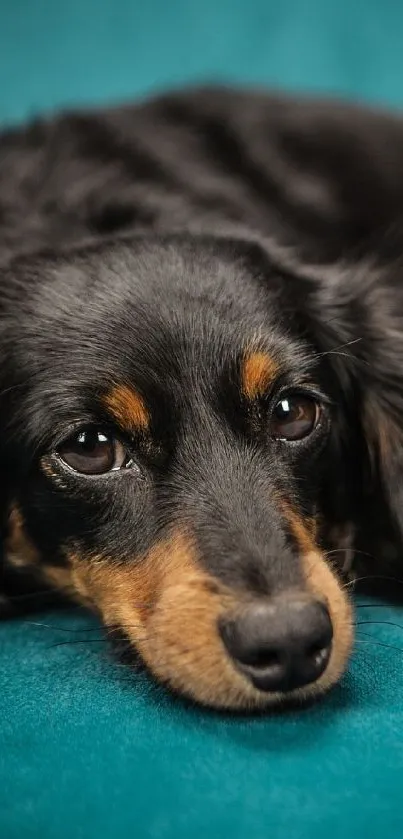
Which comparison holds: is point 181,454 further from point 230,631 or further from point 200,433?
point 230,631

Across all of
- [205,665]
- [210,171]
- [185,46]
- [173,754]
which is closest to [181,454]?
[205,665]

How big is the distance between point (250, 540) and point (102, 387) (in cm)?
31

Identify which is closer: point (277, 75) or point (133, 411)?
point (133, 411)

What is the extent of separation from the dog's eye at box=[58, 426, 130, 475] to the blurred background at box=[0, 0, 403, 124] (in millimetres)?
1656

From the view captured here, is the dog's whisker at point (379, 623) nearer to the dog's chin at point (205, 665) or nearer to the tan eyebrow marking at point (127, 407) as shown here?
the dog's chin at point (205, 665)

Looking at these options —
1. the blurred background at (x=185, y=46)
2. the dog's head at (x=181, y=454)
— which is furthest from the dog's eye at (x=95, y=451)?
the blurred background at (x=185, y=46)

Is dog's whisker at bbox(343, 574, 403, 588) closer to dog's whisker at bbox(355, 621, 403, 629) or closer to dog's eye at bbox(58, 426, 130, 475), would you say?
dog's whisker at bbox(355, 621, 403, 629)

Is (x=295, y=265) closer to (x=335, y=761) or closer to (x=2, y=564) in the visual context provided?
(x=2, y=564)

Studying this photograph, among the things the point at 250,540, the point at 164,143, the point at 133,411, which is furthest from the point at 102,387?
the point at 164,143

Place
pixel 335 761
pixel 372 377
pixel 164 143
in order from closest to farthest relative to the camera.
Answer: pixel 335 761 < pixel 372 377 < pixel 164 143

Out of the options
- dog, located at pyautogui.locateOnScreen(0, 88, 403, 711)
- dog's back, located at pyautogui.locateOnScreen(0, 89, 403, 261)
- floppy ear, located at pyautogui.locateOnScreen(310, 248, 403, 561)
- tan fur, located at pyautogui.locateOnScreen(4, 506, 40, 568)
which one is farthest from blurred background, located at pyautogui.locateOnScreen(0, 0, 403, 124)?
tan fur, located at pyautogui.locateOnScreen(4, 506, 40, 568)

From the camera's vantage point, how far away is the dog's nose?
1.16m

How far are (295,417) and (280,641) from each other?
1.53 ft

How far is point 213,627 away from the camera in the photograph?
1.22 meters
